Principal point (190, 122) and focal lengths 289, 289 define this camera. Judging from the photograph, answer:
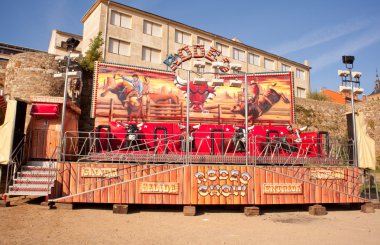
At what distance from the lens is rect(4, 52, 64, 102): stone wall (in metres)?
14.4

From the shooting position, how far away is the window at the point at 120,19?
25172mm

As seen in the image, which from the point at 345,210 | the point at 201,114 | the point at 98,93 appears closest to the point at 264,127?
the point at 201,114

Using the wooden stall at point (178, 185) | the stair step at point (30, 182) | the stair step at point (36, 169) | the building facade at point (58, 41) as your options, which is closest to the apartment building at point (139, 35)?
the building facade at point (58, 41)

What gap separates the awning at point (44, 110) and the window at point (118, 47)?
50.1ft

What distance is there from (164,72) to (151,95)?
1.42 meters

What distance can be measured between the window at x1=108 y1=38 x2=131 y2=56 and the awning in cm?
1526

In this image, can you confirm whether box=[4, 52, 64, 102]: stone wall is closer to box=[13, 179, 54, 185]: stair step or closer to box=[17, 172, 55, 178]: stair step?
box=[17, 172, 55, 178]: stair step

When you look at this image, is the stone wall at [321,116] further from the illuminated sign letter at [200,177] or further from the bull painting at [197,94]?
the illuminated sign letter at [200,177]

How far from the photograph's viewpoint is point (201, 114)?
48.7ft

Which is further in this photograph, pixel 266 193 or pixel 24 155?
pixel 24 155

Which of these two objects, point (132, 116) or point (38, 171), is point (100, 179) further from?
point (132, 116)

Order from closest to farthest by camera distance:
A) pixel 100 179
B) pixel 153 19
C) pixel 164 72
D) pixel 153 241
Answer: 1. pixel 153 241
2. pixel 100 179
3. pixel 164 72
4. pixel 153 19

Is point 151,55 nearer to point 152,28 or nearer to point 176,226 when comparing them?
point 152,28

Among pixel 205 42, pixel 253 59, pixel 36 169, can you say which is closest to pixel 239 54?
pixel 253 59
